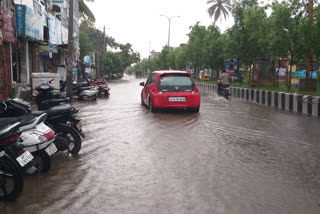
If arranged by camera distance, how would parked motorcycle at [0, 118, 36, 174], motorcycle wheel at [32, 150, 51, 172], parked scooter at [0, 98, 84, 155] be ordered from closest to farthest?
parked motorcycle at [0, 118, 36, 174] < motorcycle wheel at [32, 150, 51, 172] < parked scooter at [0, 98, 84, 155]

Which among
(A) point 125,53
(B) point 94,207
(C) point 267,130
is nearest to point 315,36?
(C) point 267,130

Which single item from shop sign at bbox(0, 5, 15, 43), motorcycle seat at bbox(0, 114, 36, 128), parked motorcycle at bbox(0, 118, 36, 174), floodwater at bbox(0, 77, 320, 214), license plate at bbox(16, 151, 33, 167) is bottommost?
floodwater at bbox(0, 77, 320, 214)

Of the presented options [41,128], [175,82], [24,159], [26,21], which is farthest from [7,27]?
[24,159]

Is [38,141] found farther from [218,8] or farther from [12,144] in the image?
[218,8]

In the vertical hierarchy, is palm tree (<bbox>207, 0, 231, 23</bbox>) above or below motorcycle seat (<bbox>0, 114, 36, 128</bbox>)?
above

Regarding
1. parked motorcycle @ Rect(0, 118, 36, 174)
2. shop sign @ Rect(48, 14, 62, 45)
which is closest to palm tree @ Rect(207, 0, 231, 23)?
shop sign @ Rect(48, 14, 62, 45)

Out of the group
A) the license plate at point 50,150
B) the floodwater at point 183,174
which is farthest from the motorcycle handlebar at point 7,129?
the license plate at point 50,150

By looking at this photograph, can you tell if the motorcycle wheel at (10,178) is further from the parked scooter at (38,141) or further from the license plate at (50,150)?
the license plate at (50,150)

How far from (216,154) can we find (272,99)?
10.7 m

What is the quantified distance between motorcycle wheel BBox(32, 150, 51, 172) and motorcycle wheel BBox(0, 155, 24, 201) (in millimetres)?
1011

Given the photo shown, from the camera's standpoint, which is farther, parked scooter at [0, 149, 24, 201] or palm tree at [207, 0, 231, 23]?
palm tree at [207, 0, 231, 23]

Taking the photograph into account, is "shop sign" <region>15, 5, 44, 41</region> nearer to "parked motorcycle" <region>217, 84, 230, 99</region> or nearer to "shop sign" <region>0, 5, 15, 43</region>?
"shop sign" <region>0, 5, 15, 43</region>

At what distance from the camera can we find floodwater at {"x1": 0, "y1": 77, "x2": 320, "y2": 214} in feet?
12.8

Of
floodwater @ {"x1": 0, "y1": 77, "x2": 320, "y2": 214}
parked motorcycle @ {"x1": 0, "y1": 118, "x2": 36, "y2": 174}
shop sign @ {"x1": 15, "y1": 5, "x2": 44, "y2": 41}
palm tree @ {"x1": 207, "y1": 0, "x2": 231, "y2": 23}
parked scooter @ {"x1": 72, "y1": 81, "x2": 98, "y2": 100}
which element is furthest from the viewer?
palm tree @ {"x1": 207, "y1": 0, "x2": 231, "y2": 23}
